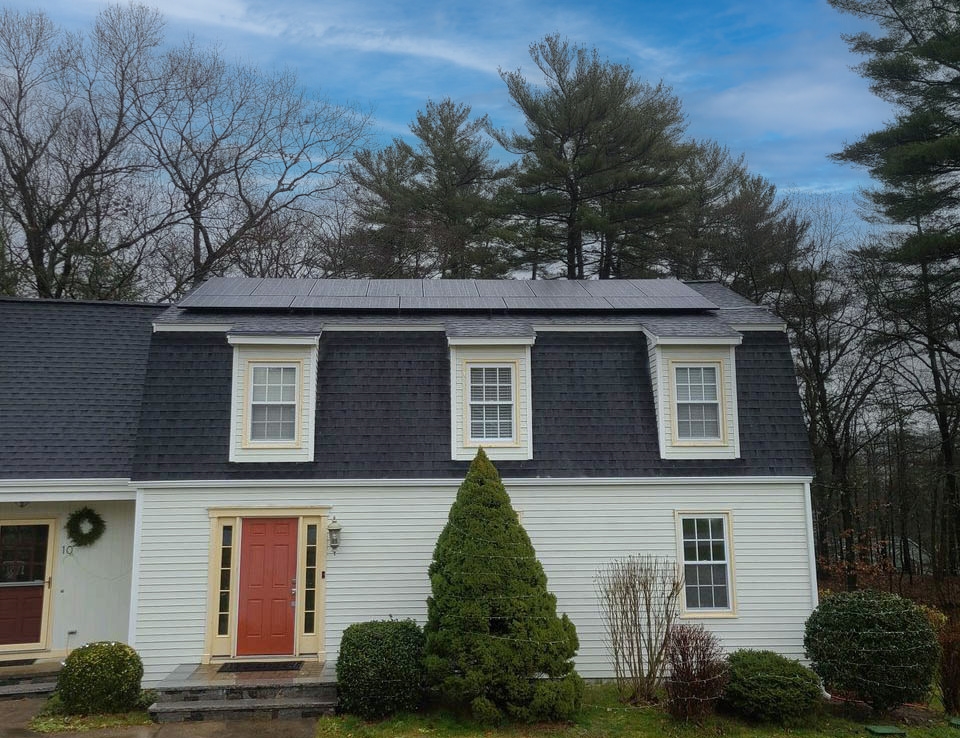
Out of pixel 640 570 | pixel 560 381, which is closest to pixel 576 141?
pixel 560 381

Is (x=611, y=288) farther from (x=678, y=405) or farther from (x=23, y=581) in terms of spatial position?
(x=23, y=581)

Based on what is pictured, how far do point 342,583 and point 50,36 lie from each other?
22062mm

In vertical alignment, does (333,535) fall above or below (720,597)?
above

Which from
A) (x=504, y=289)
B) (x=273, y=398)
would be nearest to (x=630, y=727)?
(x=273, y=398)

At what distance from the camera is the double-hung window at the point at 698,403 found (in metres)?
11.3

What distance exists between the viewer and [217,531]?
10.5 metres

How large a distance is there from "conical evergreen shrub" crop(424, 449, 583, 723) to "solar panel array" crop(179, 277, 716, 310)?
169 inches

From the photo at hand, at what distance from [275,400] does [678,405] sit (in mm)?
6432

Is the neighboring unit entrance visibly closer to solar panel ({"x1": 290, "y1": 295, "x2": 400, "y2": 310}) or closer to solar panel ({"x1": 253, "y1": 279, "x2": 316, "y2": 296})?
solar panel ({"x1": 253, "y1": 279, "x2": 316, "y2": 296})

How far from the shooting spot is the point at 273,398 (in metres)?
11.0

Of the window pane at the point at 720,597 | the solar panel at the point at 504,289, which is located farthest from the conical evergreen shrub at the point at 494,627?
the solar panel at the point at 504,289

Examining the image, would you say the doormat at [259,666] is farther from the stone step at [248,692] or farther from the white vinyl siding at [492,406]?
the white vinyl siding at [492,406]

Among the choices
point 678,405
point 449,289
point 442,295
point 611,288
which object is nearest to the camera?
point 678,405

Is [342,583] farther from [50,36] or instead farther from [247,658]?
[50,36]
